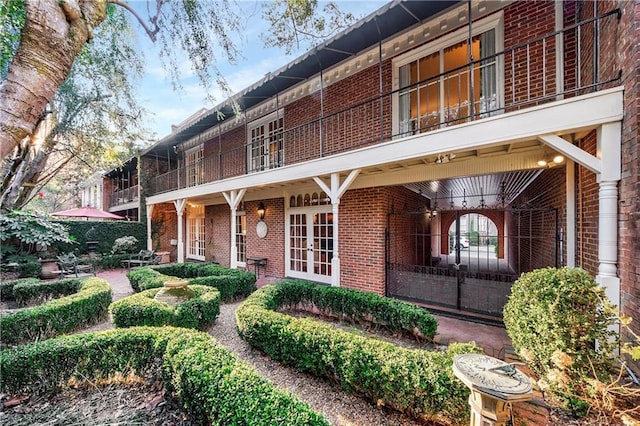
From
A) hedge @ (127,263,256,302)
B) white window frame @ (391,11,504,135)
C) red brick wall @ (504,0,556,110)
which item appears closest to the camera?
red brick wall @ (504,0,556,110)

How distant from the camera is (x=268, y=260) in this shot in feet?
32.2

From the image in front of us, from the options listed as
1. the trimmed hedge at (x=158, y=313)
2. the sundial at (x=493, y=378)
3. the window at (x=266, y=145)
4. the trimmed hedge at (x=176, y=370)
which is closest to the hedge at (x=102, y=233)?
the window at (x=266, y=145)

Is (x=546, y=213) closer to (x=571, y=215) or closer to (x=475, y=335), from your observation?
(x=571, y=215)

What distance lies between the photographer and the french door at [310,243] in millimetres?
8250

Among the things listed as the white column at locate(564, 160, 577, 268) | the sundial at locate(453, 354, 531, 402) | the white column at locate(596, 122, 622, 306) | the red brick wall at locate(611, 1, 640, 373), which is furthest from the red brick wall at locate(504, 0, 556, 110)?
the sundial at locate(453, 354, 531, 402)

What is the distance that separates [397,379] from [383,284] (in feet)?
13.1

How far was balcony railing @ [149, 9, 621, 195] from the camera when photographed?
145 inches

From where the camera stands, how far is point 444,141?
14.3ft

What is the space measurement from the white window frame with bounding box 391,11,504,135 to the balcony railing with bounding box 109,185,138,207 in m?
15.5

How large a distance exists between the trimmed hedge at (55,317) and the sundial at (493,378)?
239 inches

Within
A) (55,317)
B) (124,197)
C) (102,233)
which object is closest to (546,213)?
(55,317)

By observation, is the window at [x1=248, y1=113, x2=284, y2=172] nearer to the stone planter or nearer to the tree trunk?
the tree trunk

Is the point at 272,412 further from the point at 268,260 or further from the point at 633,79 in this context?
the point at 268,260

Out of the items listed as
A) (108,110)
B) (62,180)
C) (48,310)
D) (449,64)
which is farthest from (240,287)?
(62,180)
